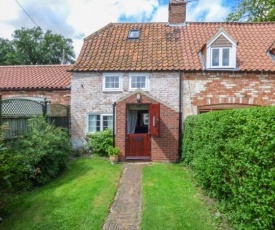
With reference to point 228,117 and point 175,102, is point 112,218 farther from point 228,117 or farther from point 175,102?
point 175,102

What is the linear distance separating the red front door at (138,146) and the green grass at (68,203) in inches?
101

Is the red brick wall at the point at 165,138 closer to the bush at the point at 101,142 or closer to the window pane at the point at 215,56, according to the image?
the bush at the point at 101,142

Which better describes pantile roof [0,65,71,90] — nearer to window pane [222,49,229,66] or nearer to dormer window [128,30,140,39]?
dormer window [128,30,140,39]

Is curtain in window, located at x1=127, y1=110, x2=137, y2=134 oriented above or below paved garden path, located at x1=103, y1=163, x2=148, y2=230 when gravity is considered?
above

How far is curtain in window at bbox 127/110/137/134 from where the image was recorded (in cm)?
1248

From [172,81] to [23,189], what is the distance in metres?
8.78

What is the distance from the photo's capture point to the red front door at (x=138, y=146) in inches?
466

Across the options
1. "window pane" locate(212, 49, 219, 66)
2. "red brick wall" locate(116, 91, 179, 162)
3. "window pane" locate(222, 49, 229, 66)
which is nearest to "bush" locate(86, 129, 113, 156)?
"red brick wall" locate(116, 91, 179, 162)

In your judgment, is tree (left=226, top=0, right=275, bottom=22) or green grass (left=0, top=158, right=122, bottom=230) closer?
green grass (left=0, top=158, right=122, bottom=230)

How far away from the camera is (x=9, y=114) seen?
8578 millimetres

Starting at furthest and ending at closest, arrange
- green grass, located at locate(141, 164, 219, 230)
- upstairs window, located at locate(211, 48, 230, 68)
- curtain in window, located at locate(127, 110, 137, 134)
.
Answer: upstairs window, located at locate(211, 48, 230, 68)
curtain in window, located at locate(127, 110, 137, 134)
green grass, located at locate(141, 164, 219, 230)

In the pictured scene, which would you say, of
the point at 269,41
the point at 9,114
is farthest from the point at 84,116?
the point at 269,41

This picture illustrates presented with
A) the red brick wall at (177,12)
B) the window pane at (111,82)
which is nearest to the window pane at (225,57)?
the red brick wall at (177,12)

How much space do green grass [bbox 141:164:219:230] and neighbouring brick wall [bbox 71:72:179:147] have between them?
5171mm
